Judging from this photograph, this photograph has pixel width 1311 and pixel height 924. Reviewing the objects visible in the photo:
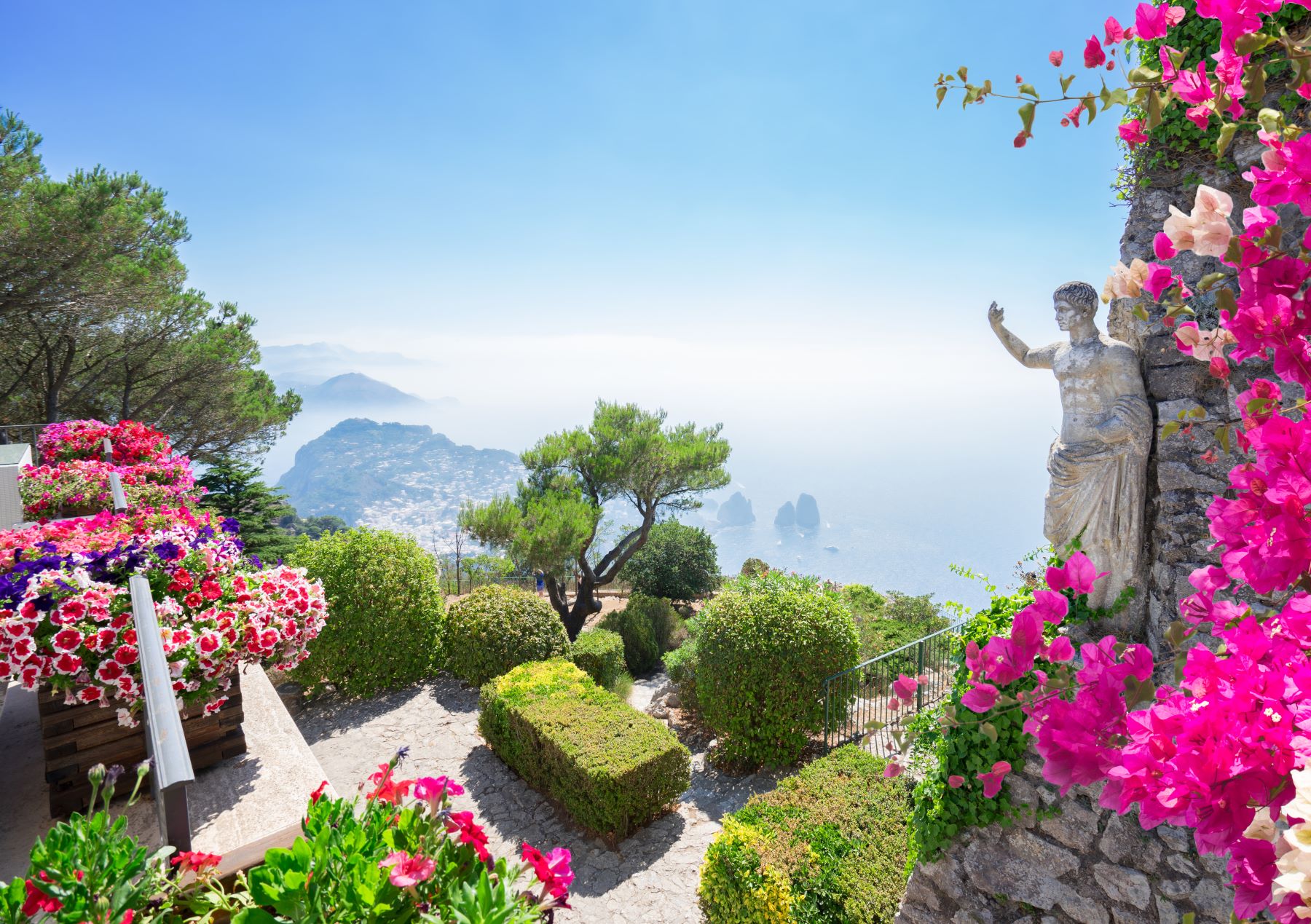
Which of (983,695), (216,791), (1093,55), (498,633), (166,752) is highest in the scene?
(1093,55)

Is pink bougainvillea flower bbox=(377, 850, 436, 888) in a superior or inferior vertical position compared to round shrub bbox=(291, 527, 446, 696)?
superior

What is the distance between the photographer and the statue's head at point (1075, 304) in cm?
358

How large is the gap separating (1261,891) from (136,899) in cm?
207

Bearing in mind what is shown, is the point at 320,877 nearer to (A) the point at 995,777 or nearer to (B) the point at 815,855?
(A) the point at 995,777

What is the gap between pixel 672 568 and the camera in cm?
1761

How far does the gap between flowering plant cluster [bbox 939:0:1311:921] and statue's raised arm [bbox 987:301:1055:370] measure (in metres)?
2.74

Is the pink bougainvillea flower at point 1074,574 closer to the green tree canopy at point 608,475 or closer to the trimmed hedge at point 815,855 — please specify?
the trimmed hedge at point 815,855

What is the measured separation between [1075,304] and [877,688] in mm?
7032

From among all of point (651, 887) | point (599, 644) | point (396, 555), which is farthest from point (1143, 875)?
point (396, 555)

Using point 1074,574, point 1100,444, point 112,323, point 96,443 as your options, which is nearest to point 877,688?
point 1100,444

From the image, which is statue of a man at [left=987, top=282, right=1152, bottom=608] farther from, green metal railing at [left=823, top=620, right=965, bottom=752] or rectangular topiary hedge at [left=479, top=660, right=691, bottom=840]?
rectangular topiary hedge at [left=479, top=660, right=691, bottom=840]

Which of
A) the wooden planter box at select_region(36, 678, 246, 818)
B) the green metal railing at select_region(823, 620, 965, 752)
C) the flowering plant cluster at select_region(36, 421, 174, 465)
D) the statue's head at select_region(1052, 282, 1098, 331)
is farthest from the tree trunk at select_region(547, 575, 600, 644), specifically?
the statue's head at select_region(1052, 282, 1098, 331)

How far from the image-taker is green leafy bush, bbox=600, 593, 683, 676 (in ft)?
43.6

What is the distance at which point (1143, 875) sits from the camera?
3160mm
